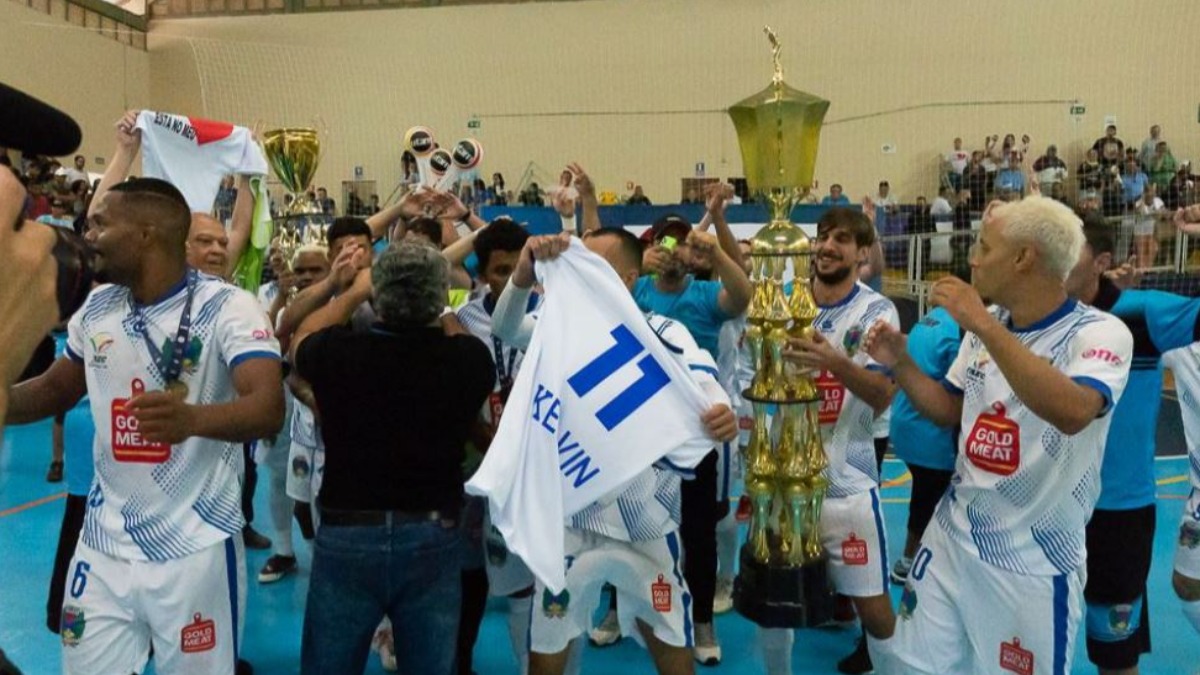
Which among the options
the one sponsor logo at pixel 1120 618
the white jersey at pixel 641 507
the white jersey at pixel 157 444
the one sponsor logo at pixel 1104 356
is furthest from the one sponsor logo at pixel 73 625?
the one sponsor logo at pixel 1120 618

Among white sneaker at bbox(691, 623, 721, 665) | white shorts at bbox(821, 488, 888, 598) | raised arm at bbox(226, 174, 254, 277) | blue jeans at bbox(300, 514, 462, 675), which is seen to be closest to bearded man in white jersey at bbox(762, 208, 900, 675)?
white shorts at bbox(821, 488, 888, 598)

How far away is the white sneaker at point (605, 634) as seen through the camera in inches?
204

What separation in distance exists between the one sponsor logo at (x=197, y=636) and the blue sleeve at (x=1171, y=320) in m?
3.47

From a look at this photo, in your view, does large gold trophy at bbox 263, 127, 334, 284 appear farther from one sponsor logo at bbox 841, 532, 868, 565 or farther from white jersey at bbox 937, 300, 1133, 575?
white jersey at bbox 937, 300, 1133, 575

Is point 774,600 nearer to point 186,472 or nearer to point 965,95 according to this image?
point 186,472

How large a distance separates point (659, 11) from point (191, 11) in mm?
11329

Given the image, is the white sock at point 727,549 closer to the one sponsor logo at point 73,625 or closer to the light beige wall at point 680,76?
the one sponsor logo at point 73,625

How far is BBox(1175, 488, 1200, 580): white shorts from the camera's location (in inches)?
165

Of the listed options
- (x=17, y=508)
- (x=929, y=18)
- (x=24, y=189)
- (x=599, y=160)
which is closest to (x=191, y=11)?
(x=599, y=160)

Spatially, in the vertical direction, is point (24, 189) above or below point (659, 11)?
below

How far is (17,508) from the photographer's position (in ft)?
24.9

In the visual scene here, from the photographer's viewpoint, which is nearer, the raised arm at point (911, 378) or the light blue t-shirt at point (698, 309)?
the raised arm at point (911, 378)

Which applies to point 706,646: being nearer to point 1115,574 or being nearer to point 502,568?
point 502,568

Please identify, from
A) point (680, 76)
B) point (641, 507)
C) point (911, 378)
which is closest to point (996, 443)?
point (911, 378)
